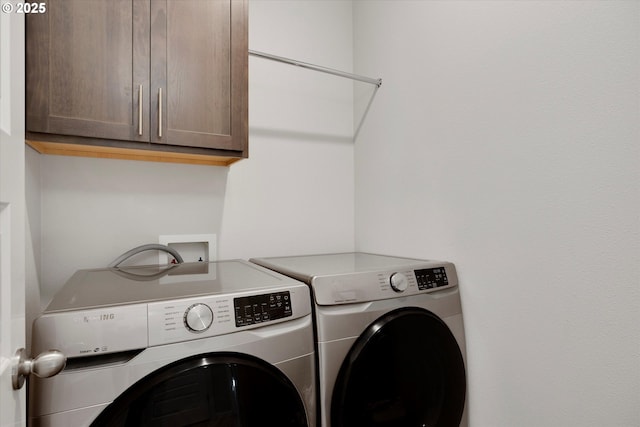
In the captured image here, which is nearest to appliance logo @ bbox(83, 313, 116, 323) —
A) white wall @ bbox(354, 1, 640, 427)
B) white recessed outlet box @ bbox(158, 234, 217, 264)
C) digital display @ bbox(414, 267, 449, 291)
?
white recessed outlet box @ bbox(158, 234, 217, 264)

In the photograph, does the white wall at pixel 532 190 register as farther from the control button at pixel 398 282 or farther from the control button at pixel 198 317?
Answer: the control button at pixel 198 317

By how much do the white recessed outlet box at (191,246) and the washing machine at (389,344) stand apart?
0.43m

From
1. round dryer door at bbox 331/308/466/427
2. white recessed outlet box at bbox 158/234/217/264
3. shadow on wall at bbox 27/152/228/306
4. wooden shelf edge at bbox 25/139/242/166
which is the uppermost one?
wooden shelf edge at bbox 25/139/242/166

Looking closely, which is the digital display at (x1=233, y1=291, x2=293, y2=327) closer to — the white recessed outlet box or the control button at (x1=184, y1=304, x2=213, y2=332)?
the control button at (x1=184, y1=304, x2=213, y2=332)

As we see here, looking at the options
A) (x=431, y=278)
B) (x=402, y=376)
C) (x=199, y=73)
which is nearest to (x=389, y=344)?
(x=402, y=376)

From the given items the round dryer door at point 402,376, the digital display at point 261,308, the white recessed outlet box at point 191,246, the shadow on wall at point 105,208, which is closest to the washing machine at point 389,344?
the round dryer door at point 402,376

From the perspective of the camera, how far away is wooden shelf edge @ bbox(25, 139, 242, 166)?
1138 millimetres

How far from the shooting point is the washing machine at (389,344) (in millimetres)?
988

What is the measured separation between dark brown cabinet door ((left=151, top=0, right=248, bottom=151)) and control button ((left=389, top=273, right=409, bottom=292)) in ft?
2.44

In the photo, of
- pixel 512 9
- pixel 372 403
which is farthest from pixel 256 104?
pixel 372 403

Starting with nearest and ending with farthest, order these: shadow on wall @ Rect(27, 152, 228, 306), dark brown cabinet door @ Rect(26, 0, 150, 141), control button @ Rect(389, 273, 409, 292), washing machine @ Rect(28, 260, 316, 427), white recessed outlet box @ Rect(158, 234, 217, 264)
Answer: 1. washing machine @ Rect(28, 260, 316, 427)
2. dark brown cabinet door @ Rect(26, 0, 150, 141)
3. control button @ Rect(389, 273, 409, 292)
4. shadow on wall @ Rect(27, 152, 228, 306)
5. white recessed outlet box @ Rect(158, 234, 217, 264)

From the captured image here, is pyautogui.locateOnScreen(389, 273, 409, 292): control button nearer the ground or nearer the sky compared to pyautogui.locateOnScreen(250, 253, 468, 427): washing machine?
nearer the sky

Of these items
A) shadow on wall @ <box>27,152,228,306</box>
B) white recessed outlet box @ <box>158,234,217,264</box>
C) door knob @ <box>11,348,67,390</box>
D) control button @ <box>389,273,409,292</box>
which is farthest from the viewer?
white recessed outlet box @ <box>158,234,217,264</box>

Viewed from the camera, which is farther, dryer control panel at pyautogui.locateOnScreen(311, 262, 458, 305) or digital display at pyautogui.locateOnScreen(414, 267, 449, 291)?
digital display at pyautogui.locateOnScreen(414, 267, 449, 291)
